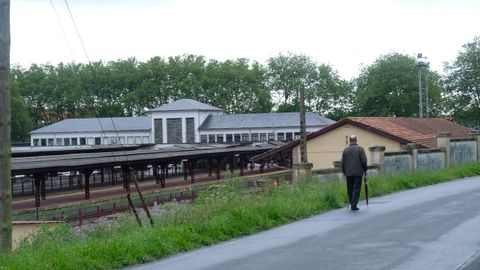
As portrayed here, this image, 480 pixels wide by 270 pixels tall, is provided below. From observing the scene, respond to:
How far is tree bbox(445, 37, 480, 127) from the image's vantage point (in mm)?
77875

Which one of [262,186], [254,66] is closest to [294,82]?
[254,66]

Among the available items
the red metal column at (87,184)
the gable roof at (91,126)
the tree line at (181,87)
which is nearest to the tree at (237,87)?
the tree line at (181,87)

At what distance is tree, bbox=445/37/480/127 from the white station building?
16.7 metres

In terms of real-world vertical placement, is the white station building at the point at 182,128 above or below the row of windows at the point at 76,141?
above

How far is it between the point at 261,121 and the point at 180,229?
81.6 metres

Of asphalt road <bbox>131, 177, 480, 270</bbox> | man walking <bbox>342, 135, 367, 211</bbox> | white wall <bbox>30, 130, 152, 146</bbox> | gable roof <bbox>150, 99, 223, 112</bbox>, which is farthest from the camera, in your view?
white wall <bbox>30, 130, 152, 146</bbox>

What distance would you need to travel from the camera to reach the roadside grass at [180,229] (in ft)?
29.6

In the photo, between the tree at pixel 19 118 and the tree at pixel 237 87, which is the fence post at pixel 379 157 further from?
the tree at pixel 237 87

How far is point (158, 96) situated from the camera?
11094 cm

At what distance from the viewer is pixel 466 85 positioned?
78062 mm

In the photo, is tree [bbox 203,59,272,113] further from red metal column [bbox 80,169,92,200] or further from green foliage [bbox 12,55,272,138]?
red metal column [bbox 80,169,92,200]

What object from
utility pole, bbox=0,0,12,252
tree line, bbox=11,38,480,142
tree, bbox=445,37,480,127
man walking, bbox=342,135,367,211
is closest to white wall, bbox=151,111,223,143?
tree line, bbox=11,38,480,142

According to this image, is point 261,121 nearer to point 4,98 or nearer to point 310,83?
point 310,83

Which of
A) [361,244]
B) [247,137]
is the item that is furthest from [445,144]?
[247,137]
